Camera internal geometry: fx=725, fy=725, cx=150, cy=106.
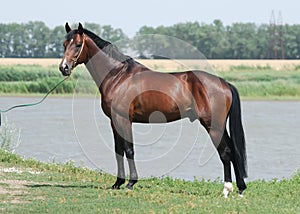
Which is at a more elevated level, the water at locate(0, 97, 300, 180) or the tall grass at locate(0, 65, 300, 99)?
the water at locate(0, 97, 300, 180)

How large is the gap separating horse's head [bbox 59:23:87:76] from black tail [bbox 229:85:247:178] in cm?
185

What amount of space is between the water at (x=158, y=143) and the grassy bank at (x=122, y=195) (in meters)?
0.89

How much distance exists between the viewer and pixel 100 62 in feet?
28.9

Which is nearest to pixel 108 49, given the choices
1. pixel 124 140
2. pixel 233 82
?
pixel 124 140

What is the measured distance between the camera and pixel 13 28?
61812 millimetres

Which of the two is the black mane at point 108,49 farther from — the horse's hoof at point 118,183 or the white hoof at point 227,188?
the white hoof at point 227,188

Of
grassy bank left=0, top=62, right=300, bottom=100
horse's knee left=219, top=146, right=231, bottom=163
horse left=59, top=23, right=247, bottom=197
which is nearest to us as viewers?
horse left=59, top=23, right=247, bottom=197

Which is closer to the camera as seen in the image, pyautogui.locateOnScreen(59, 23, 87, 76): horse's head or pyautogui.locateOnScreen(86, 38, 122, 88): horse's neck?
pyautogui.locateOnScreen(59, 23, 87, 76): horse's head

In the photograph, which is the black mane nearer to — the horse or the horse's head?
the horse

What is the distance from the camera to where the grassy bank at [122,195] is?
24.2 ft

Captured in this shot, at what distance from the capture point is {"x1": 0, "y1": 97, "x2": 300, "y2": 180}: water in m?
11.5

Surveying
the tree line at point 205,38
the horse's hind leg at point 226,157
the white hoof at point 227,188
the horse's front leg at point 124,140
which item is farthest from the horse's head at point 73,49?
the tree line at point 205,38

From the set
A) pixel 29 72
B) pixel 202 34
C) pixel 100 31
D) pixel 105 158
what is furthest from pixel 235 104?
pixel 202 34

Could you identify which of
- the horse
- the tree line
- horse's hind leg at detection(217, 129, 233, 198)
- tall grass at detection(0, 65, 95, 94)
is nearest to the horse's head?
the horse
